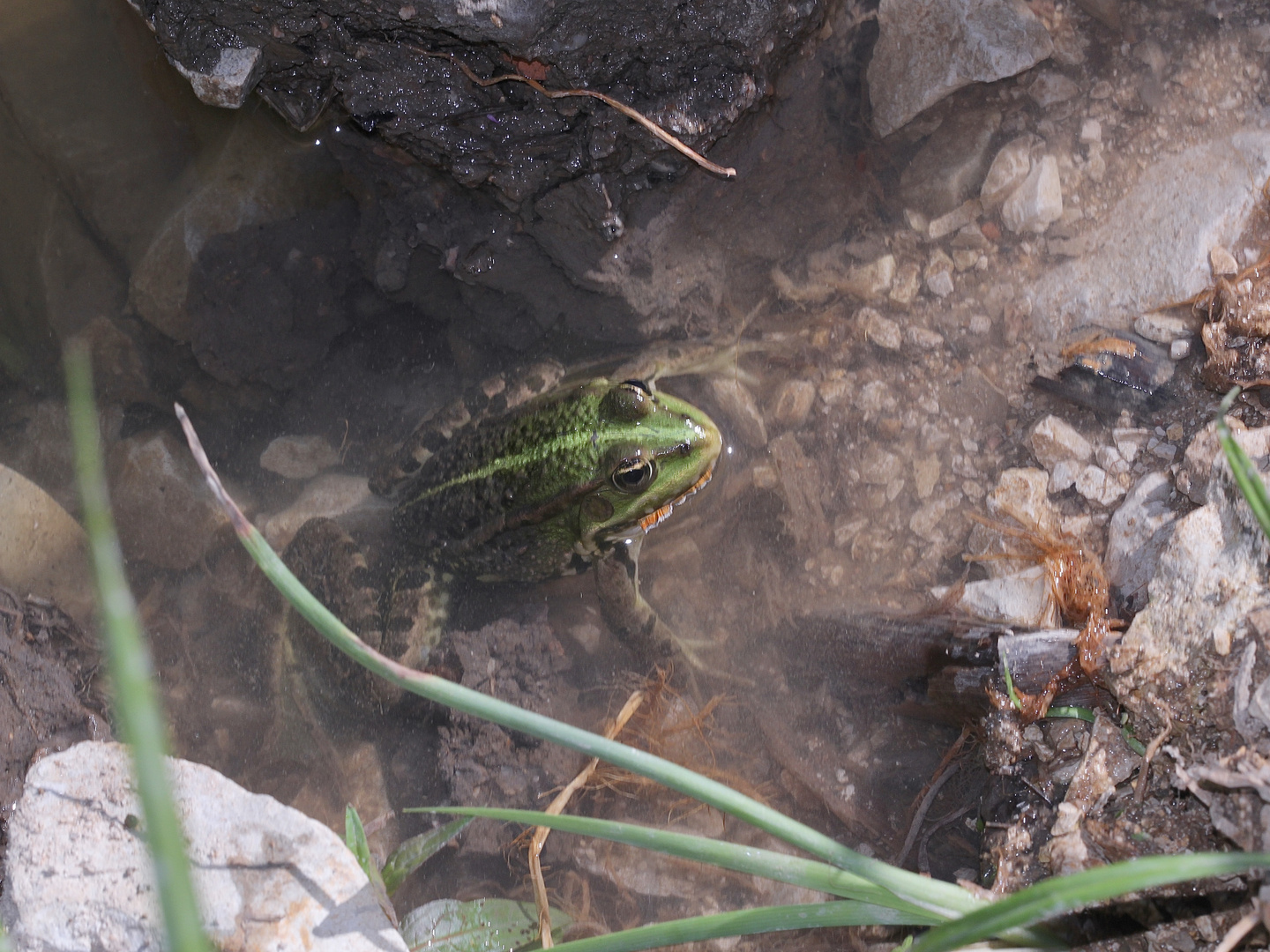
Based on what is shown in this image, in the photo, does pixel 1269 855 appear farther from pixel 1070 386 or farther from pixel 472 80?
pixel 472 80

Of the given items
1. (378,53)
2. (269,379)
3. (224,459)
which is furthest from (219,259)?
(378,53)

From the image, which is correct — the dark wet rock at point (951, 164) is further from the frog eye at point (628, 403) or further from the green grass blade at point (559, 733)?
the green grass blade at point (559, 733)

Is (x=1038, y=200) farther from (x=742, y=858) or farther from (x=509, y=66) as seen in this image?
(x=742, y=858)

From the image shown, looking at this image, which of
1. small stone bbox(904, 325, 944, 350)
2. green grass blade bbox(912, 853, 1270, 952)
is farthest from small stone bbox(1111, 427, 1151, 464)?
green grass blade bbox(912, 853, 1270, 952)

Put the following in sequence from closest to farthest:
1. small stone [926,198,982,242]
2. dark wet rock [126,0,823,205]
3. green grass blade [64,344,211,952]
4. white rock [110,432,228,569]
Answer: green grass blade [64,344,211,952], dark wet rock [126,0,823,205], small stone [926,198,982,242], white rock [110,432,228,569]

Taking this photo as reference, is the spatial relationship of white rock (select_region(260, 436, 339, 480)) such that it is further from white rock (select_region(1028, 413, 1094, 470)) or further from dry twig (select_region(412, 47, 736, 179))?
white rock (select_region(1028, 413, 1094, 470))

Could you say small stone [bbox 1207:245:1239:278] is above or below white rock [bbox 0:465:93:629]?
above

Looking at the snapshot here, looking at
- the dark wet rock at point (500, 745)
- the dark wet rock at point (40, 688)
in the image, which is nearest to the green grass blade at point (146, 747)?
the dark wet rock at point (500, 745)
